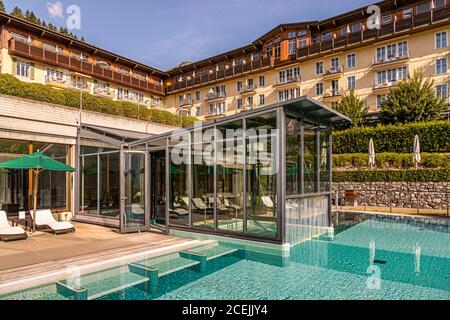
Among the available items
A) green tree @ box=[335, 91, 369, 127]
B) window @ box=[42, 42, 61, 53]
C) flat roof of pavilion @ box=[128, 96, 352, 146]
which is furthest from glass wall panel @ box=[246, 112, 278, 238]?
window @ box=[42, 42, 61, 53]

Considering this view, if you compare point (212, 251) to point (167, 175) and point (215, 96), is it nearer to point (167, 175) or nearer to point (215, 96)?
Answer: point (167, 175)

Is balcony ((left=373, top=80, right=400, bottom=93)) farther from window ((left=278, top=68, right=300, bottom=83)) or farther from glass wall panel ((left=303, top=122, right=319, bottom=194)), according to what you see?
Result: glass wall panel ((left=303, top=122, right=319, bottom=194))

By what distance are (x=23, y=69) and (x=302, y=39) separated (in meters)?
28.2

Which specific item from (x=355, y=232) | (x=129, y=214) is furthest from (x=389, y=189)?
(x=129, y=214)

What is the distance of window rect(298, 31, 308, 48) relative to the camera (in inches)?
1388

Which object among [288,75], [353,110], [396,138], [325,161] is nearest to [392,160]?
Answer: [396,138]

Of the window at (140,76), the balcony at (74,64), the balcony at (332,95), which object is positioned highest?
the window at (140,76)

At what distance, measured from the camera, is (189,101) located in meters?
45.0

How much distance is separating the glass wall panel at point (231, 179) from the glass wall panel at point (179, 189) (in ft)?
3.91

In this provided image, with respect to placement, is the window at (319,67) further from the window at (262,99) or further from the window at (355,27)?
the window at (262,99)

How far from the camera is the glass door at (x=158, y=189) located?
35.0 ft

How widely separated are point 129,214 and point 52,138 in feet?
15.7

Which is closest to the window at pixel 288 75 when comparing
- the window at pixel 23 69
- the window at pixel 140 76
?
the window at pixel 140 76

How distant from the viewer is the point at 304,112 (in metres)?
8.89
